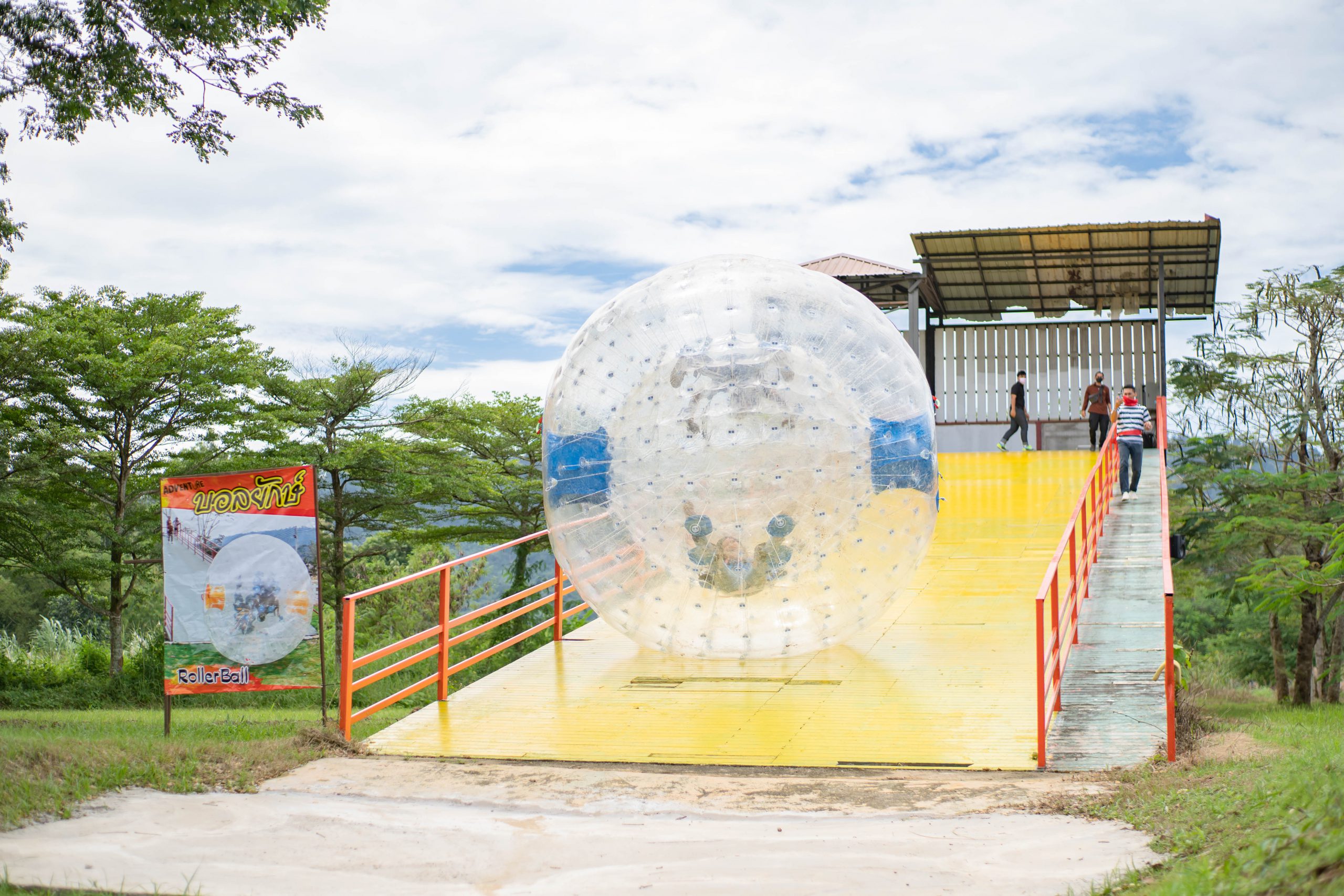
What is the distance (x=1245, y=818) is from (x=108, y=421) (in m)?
24.2

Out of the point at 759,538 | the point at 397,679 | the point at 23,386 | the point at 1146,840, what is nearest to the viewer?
the point at 1146,840

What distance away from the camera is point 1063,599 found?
36.3 ft

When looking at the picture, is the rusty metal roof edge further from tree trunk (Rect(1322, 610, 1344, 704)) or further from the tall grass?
the tall grass

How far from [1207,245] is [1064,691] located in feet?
50.3

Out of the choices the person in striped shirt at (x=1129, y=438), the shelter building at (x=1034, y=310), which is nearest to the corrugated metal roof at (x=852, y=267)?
the shelter building at (x=1034, y=310)

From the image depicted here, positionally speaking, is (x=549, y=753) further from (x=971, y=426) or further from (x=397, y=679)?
(x=397, y=679)

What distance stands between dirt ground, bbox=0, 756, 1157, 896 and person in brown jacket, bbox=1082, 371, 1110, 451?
13.8 m

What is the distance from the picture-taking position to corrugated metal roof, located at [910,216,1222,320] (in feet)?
69.1

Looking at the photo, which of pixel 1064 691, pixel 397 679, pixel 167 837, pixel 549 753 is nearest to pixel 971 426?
pixel 397 679

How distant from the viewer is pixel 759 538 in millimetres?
7488

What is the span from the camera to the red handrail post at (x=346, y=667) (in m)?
7.74

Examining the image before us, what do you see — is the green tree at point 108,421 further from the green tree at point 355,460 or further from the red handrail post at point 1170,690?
the red handrail post at point 1170,690

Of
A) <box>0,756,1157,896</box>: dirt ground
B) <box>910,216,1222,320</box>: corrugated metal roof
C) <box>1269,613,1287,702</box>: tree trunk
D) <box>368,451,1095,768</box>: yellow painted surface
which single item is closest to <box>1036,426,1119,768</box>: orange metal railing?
<box>368,451,1095,768</box>: yellow painted surface

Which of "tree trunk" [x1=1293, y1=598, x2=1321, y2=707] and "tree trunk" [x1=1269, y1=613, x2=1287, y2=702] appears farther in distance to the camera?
"tree trunk" [x1=1269, y1=613, x2=1287, y2=702]
